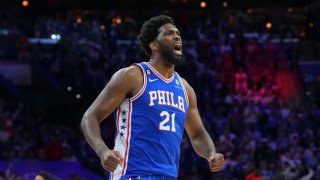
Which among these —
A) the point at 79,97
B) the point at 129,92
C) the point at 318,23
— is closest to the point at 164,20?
the point at 129,92

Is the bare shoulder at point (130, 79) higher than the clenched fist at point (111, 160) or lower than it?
higher

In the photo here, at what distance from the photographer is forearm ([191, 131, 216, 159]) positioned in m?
5.39

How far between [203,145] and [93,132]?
1.00 m

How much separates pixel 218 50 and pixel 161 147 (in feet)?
43.0

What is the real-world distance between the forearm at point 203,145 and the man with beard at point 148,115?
0.11 m

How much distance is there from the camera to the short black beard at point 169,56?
5152 millimetres

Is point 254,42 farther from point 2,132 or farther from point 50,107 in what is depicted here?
point 2,132

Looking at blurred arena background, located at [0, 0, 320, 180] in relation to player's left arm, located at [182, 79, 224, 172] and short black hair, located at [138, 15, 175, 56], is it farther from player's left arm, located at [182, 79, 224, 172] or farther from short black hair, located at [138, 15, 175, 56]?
short black hair, located at [138, 15, 175, 56]

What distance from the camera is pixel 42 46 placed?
17.6 metres

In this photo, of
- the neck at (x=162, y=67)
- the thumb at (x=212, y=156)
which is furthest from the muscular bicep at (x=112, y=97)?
the thumb at (x=212, y=156)

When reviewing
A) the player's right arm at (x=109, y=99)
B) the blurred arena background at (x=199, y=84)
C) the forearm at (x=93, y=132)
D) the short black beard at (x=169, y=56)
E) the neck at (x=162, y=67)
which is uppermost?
the short black beard at (x=169, y=56)

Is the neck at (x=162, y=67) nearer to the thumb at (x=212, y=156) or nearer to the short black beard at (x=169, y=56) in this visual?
the short black beard at (x=169, y=56)

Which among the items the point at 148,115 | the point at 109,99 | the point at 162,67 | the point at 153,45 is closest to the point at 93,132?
the point at 109,99

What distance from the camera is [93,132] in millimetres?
4852
